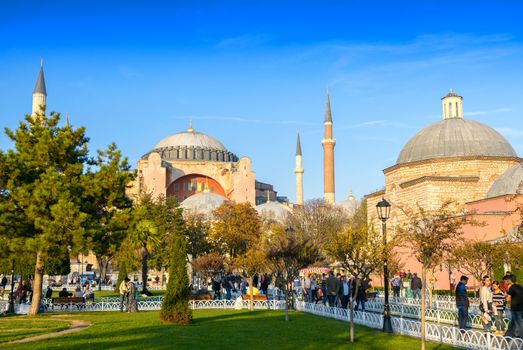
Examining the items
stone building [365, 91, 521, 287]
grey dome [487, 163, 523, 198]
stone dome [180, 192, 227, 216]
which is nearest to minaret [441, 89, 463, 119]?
stone building [365, 91, 521, 287]

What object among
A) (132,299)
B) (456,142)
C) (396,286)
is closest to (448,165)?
(456,142)

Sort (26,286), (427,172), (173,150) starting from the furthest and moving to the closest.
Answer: (173,150) → (427,172) → (26,286)

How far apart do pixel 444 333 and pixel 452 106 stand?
2986cm

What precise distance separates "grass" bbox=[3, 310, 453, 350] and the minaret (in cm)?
2687

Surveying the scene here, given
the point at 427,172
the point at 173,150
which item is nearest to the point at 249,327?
the point at 427,172

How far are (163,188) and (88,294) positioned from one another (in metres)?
37.4

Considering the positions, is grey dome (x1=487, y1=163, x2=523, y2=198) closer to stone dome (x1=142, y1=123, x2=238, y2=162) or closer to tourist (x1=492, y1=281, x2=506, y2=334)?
tourist (x1=492, y1=281, x2=506, y2=334)

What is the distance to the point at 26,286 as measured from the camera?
21.8 meters

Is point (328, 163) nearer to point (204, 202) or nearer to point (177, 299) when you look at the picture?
point (204, 202)

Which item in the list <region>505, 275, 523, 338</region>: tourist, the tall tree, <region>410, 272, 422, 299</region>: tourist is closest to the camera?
<region>505, 275, 523, 338</region>: tourist

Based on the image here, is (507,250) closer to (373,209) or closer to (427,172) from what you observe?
(427,172)

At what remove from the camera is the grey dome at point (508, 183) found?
91.3ft

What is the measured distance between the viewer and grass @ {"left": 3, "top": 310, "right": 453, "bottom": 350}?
9672mm

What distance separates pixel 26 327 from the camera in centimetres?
1261
